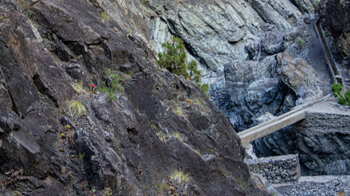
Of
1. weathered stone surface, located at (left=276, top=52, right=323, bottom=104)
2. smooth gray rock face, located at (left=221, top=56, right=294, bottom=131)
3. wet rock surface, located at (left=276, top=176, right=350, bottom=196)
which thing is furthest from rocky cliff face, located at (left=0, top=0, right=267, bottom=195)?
smooth gray rock face, located at (left=221, top=56, right=294, bottom=131)

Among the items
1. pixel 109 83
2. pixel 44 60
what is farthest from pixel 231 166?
pixel 44 60

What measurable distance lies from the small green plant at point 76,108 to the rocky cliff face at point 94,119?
2cm

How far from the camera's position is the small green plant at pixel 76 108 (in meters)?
7.45

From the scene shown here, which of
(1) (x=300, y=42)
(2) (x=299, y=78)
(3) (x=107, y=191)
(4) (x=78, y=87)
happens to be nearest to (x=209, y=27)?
(1) (x=300, y=42)

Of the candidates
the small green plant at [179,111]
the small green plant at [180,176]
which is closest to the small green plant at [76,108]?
the small green plant at [180,176]

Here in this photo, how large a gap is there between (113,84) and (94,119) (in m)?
1.84

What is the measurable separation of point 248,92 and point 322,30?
47.2 feet

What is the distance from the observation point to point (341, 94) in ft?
94.6

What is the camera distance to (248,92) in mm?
33812

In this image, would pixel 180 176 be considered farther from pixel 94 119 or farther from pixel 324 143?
pixel 324 143

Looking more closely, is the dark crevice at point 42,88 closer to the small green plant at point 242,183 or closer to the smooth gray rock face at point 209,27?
the small green plant at point 242,183

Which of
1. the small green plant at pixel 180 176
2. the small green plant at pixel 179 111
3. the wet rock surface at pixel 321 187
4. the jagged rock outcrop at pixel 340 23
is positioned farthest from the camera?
the jagged rock outcrop at pixel 340 23

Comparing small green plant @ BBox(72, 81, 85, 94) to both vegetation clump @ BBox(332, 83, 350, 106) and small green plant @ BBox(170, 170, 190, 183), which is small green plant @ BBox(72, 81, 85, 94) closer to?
small green plant @ BBox(170, 170, 190, 183)

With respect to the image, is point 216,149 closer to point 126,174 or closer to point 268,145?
point 126,174
